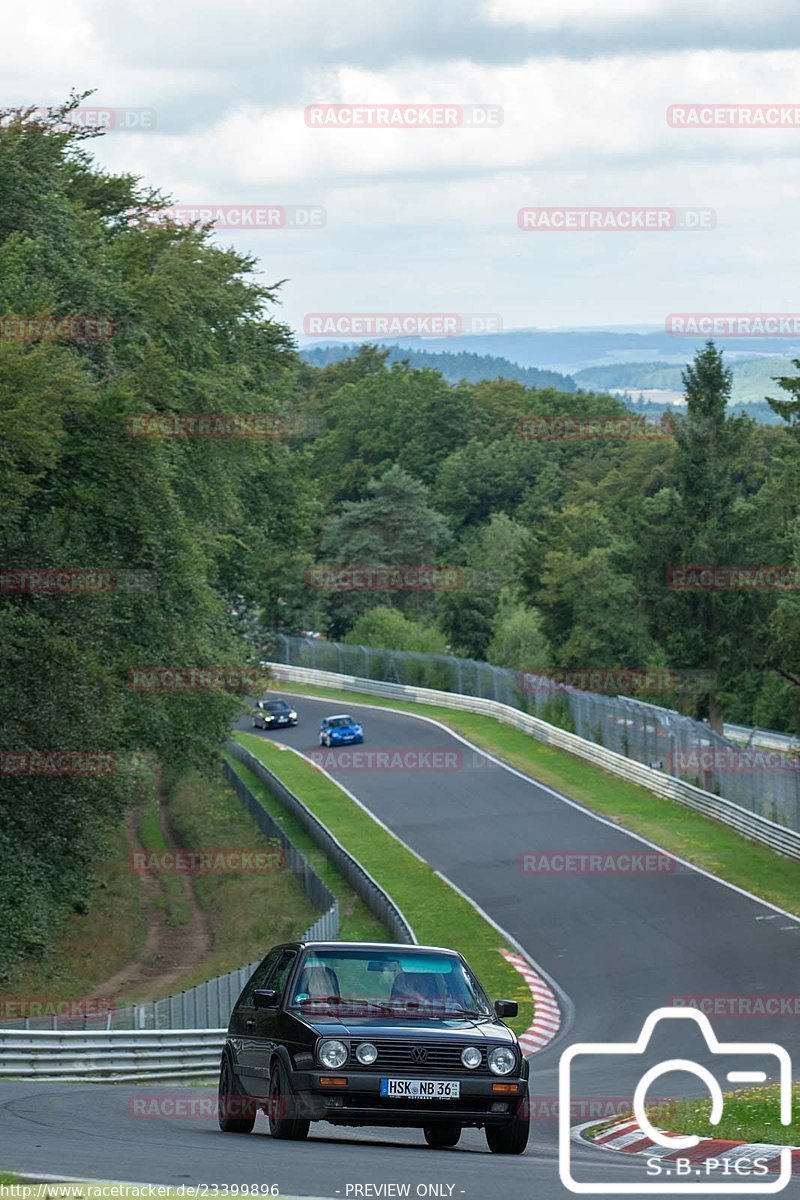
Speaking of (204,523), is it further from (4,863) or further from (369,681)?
(369,681)

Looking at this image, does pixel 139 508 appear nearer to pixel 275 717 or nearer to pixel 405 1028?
pixel 405 1028

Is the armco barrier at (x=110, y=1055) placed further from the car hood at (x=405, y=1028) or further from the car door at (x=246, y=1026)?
the car hood at (x=405, y=1028)

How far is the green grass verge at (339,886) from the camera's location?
111ft

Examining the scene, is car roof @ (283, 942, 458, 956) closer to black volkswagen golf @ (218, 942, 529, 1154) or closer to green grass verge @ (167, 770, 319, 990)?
black volkswagen golf @ (218, 942, 529, 1154)

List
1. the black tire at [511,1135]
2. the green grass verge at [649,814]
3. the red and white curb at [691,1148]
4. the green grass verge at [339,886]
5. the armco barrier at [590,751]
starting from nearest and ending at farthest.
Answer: the black tire at [511,1135] < the red and white curb at [691,1148] < the green grass verge at [339,886] < the green grass verge at [649,814] < the armco barrier at [590,751]

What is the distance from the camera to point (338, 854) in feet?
133

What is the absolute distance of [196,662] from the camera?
33.7 m

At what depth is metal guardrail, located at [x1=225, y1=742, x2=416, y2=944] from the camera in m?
33.1

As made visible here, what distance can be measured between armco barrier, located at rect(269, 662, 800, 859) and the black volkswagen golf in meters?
30.3

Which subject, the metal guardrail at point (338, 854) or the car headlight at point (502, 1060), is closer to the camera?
the car headlight at point (502, 1060)

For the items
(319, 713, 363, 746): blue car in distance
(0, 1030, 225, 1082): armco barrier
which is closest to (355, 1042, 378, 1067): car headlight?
(0, 1030, 225, 1082): armco barrier

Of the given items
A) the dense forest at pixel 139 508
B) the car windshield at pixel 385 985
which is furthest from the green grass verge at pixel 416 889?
the car windshield at pixel 385 985

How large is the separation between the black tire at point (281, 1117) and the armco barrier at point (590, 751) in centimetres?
3101

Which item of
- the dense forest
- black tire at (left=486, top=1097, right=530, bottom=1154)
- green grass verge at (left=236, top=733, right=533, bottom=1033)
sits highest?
the dense forest
